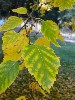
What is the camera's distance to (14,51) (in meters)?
0.96

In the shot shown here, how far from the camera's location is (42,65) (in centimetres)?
62

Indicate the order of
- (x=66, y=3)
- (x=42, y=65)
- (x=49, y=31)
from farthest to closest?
(x=66, y=3) < (x=49, y=31) < (x=42, y=65)

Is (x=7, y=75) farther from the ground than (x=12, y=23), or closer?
closer

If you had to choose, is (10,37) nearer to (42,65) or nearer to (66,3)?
(42,65)

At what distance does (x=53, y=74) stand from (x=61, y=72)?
12306 mm

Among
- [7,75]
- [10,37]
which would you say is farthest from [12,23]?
[7,75]

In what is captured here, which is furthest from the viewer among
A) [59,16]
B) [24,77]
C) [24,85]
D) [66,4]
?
[59,16]

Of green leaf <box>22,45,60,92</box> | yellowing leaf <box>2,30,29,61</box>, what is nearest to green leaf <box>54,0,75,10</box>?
yellowing leaf <box>2,30,29,61</box>

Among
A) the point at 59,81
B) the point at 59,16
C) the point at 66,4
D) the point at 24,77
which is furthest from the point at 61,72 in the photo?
the point at 59,16

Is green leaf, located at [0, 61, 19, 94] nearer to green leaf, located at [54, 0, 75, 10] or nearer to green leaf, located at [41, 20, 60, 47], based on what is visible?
green leaf, located at [41, 20, 60, 47]

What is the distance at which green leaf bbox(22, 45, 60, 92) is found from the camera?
0.62 m

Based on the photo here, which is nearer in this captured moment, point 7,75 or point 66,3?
point 7,75

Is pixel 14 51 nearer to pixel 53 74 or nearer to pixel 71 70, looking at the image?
pixel 53 74

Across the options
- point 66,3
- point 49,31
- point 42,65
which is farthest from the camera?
point 66,3
